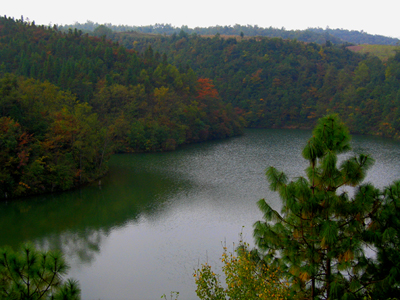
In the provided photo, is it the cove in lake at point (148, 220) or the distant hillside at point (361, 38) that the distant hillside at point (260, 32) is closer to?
the distant hillside at point (361, 38)

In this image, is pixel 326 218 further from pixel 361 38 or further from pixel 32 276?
pixel 361 38

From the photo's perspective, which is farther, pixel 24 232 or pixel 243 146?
pixel 243 146

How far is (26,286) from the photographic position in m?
5.58

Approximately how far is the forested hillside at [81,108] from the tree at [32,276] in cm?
1548

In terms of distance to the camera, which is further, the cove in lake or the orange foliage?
the orange foliage

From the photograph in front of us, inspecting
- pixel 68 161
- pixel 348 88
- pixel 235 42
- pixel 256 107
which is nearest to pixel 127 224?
pixel 68 161

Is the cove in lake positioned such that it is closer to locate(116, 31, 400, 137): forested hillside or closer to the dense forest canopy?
the dense forest canopy

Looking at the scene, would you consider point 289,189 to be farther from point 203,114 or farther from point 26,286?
point 203,114

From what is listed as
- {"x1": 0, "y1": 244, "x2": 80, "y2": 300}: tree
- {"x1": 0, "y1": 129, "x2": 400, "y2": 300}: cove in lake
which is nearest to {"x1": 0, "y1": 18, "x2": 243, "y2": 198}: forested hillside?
{"x1": 0, "y1": 129, "x2": 400, "y2": 300}: cove in lake

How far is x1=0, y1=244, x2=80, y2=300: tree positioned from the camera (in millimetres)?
5469

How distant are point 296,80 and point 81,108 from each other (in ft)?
152

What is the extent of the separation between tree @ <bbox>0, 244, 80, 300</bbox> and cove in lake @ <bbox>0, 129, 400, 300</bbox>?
6334mm

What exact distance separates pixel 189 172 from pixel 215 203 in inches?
293

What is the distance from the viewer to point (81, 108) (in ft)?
89.5
